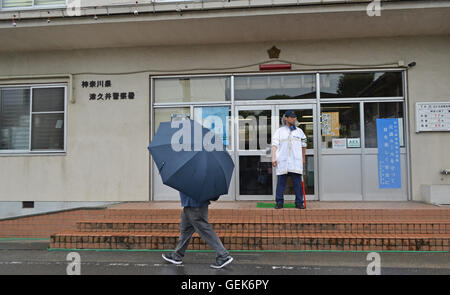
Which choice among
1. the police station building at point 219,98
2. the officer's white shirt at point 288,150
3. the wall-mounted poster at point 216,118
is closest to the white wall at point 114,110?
the police station building at point 219,98

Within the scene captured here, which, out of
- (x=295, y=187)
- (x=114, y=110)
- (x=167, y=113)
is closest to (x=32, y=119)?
(x=114, y=110)

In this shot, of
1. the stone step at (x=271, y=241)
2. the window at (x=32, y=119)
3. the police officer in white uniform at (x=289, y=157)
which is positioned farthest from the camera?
the window at (x=32, y=119)

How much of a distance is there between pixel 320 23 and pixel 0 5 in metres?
7.44

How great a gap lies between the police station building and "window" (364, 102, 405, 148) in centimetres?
2

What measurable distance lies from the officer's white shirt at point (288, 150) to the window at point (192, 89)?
2.05 m

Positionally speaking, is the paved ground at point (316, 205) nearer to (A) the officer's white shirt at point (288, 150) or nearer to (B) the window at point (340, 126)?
(A) the officer's white shirt at point (288, 150)

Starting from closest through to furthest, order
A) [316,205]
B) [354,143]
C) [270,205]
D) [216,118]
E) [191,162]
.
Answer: [191,162] < [316,205] < [270,205] < [354,143] < [216,118]

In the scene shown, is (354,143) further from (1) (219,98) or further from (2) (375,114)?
(1) (219,98)

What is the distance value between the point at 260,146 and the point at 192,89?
7.02 ft

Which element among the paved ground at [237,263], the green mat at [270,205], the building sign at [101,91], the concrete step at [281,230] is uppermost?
the building sign at [101,91]

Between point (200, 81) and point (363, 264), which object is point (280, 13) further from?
point (363, 264)

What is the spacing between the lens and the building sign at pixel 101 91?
323 inches

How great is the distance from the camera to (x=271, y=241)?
17.9 ft

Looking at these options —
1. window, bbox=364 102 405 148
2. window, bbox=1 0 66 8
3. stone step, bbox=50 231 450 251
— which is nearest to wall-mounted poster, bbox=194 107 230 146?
stone step, bbox=50 231 450 251
